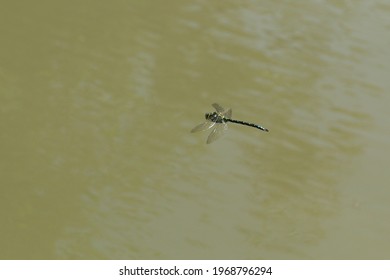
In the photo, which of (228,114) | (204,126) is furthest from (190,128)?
(228,114)

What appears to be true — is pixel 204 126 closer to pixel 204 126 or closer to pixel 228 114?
pixel 204 126

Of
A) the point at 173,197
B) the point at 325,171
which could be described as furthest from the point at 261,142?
the point at 173,197

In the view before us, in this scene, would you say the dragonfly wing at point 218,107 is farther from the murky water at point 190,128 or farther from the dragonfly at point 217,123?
the murky water at point 190,128

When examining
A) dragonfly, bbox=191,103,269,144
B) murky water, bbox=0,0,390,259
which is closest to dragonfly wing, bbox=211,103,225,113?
dragonfly, bbox=191,103,269,144

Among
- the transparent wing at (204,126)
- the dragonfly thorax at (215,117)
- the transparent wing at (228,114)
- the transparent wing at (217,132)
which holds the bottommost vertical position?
the transparent wing at (217,132)

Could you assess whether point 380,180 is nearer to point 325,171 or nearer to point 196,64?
point 325,171

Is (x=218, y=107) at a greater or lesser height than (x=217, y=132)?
greater

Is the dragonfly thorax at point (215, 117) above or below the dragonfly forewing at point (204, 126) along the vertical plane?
above

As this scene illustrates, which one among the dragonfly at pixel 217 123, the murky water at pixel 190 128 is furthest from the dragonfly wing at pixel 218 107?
the murky water at pixel 190 128
